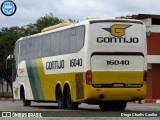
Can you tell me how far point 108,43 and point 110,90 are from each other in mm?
1834

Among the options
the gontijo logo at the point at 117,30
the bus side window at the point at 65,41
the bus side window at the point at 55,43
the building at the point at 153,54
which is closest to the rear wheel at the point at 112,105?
the bus side window at the point at 65,41

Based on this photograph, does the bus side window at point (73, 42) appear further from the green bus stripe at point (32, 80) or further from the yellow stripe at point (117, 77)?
the green bus stripe at point (32, 80)

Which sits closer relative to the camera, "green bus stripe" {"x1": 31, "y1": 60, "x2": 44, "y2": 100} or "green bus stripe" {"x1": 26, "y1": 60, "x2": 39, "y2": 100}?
"green bus stripe" {"x1": 31, "y1": 60, "x2": 44, "y2": 100}

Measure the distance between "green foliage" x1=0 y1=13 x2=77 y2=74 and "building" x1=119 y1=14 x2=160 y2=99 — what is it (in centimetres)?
3734

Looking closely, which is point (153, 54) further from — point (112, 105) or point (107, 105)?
point (107, 105)

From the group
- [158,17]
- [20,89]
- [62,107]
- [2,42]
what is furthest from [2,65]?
[62,107]

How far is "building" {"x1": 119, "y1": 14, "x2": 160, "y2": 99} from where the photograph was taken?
47344 mm

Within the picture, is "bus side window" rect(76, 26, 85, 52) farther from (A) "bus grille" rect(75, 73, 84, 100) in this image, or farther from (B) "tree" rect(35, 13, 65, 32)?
(B) "tree" rect(35, 13, 65, 32)

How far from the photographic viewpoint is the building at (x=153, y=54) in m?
47.3

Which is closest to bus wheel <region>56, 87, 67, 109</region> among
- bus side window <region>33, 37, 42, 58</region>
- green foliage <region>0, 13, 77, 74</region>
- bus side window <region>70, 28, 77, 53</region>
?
bus side window <region>70, 28, 77, 53</region>

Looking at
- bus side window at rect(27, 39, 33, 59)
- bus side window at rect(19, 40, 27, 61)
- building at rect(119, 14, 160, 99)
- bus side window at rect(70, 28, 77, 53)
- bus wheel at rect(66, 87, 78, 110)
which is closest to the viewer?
bus side window at rect(70, 28, 77, 53)

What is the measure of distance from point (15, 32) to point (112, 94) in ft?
219

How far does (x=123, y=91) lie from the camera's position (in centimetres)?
2345

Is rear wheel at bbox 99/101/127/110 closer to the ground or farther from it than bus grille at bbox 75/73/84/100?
closer to the ground
